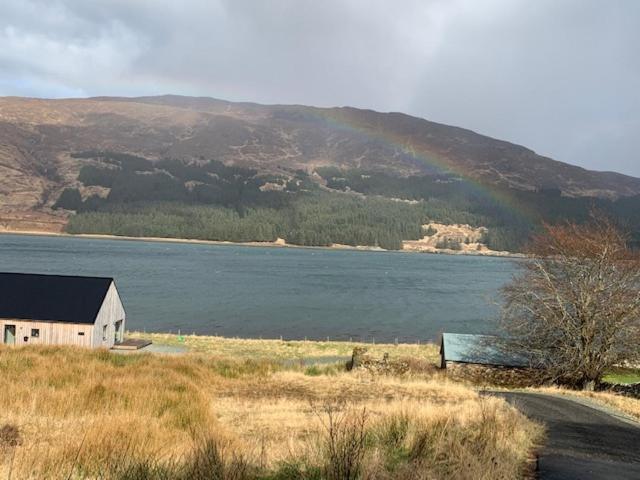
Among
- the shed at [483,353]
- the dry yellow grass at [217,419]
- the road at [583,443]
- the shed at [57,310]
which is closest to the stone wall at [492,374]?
the shed at [483,353]

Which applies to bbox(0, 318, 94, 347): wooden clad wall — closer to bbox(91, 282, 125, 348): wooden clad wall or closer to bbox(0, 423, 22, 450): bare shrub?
bbox(91, 282, 125, 348): wooden clad wall

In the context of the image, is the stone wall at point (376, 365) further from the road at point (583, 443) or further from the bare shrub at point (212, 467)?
the bare shrub at point (212, 467)

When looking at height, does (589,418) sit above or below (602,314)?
below

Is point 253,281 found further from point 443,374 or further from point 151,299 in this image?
point 443,374

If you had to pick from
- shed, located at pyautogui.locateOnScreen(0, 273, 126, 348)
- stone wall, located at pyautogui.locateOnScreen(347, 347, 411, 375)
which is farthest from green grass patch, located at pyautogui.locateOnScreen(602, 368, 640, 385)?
shed, located at pyautogui.locateOnScreen(0, 273, 126, 348)

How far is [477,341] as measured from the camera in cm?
3472

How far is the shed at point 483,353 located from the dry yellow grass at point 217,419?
8.49 metres

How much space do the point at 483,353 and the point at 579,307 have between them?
6.05 m

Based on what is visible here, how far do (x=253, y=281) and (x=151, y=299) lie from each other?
106 feet

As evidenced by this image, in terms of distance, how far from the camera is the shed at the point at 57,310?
118 ft

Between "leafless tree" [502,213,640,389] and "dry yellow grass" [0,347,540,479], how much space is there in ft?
37.8

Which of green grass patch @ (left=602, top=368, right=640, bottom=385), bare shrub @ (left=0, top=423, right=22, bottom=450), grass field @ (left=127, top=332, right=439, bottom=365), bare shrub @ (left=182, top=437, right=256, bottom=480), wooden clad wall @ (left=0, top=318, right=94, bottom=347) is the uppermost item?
bare shrub @ (left=182, top=437, right=256, bottom=480)

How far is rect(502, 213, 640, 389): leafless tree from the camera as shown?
30172mm

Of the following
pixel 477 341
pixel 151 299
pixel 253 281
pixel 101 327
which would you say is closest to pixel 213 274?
pixel 253 281
